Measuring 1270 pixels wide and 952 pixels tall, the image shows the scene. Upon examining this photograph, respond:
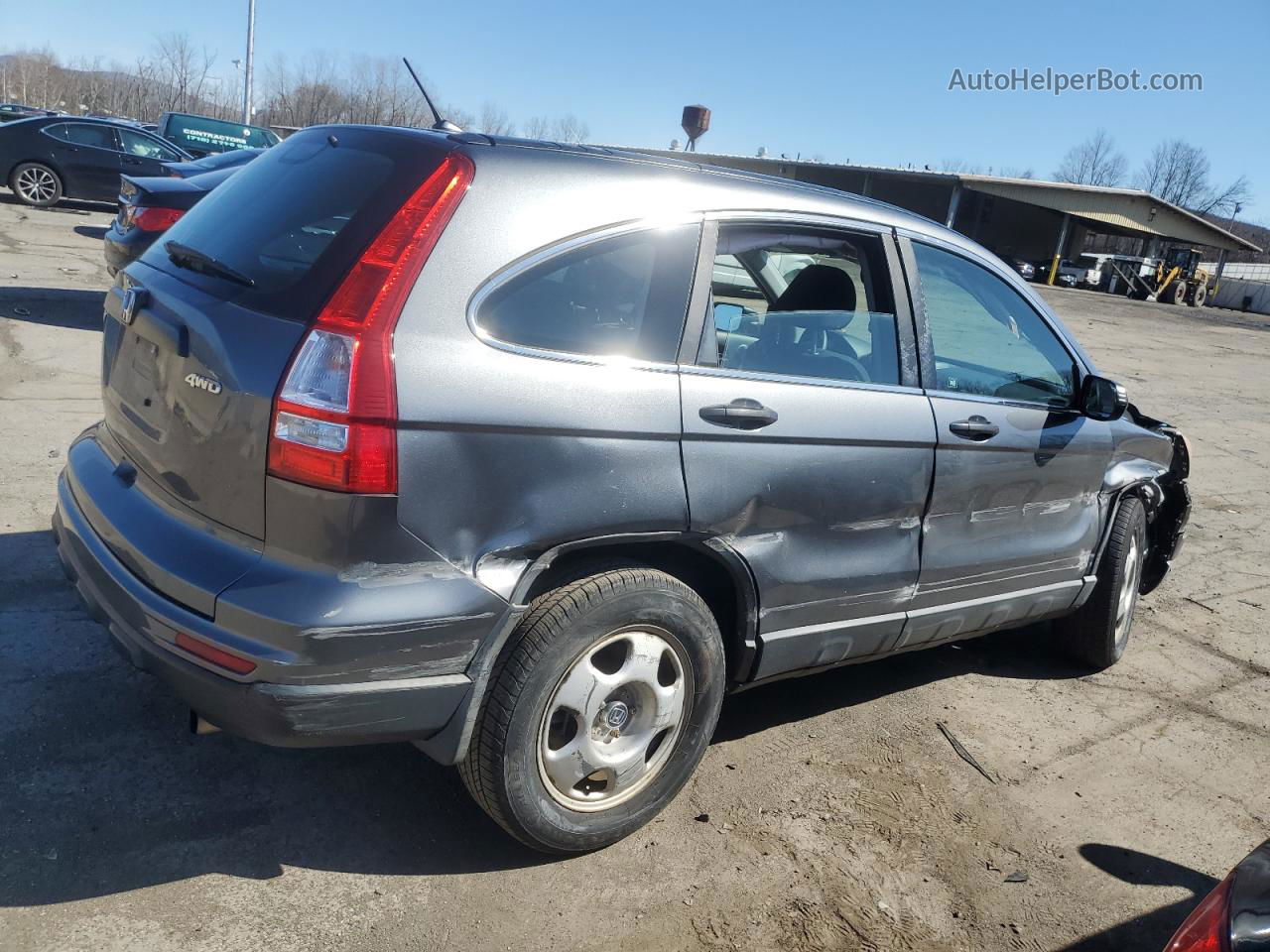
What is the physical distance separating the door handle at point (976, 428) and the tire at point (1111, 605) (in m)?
1.27

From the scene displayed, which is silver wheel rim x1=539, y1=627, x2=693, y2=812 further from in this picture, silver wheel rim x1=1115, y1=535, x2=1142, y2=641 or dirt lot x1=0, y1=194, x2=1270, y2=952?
silver wheel rim x1=1115, y1=535, x2=1142, y2=641

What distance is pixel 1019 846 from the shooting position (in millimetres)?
3293

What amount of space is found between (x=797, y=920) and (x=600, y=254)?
188cm

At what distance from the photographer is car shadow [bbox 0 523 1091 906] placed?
2.66 m

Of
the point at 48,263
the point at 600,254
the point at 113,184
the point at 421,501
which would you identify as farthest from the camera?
the point at 113,184

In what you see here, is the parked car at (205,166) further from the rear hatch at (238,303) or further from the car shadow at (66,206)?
the car shadow at (66,206)

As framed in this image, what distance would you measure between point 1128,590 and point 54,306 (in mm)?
8924

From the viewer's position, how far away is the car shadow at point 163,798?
8.73 feet

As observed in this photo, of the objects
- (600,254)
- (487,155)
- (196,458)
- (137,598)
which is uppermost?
(487,155)

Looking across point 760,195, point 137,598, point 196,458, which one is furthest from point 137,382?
point 760,195

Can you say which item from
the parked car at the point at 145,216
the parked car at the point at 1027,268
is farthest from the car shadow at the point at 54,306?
the parked car at the point at 1027,268

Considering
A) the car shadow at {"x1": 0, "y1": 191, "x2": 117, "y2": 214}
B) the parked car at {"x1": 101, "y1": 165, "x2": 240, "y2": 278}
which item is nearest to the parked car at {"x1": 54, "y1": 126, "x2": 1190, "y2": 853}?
the parked car at {"x1": 101, "y1": 165, "x2": 240, "y2": 278}

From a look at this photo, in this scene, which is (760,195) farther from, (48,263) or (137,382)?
(48,263)

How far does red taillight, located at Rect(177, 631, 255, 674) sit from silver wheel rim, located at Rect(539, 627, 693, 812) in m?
0.78
